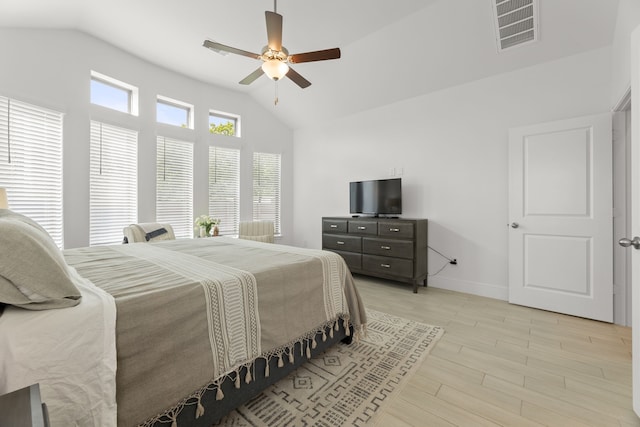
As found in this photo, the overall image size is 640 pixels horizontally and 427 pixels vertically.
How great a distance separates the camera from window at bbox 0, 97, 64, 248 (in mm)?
2781

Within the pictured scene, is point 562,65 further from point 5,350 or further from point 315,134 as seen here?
point 5,350

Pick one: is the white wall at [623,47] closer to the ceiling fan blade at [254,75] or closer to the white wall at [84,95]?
the ceiling fan blade at [254,75]

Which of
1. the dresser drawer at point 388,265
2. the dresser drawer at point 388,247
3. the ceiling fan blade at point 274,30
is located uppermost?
the ceiling fan blade at point 274,30

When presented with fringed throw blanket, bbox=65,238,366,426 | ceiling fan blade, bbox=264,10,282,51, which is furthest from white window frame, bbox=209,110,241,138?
fringed throw blanket, bbox=65,238,366,426

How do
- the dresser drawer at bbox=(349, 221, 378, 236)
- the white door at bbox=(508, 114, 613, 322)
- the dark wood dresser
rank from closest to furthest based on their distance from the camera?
the white door at bbox=(508, 114, 613, 322) < the dark wood dresser < the dresser drawer at bbox=(349, 221, 378, 236)

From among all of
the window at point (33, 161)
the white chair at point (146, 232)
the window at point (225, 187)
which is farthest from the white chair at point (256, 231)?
the window at point (33, 161)

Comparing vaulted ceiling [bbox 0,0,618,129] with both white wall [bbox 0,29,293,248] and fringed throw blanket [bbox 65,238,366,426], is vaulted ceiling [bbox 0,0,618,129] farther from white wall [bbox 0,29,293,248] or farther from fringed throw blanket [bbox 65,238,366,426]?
fringed throw blanket [bbox 65,238,366,426]

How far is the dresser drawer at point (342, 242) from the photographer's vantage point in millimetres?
4121

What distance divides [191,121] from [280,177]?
6.29ft

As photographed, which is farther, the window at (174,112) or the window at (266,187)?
the window at (266,187)

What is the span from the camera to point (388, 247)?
3.78m

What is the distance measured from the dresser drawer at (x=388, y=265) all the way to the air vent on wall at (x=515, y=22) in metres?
2.73

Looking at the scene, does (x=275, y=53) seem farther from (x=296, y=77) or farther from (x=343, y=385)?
(x=343, y=385)

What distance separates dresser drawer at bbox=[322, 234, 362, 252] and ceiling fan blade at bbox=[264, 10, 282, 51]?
8.97ft
